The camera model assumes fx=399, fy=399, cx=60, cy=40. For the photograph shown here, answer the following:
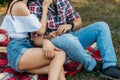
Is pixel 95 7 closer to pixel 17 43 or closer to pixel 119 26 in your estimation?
pixel 119 26

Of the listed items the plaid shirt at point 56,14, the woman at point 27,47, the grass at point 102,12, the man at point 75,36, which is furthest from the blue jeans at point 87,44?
the grass at point 102,12

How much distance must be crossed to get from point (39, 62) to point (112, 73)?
0.83 meters

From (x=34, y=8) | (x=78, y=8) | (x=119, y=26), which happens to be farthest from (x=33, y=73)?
(x=78, y=8)

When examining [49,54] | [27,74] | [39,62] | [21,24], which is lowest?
[27,74]

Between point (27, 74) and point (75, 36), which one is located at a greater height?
point (75, 36)

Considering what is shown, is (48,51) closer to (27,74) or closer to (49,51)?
(49,51)

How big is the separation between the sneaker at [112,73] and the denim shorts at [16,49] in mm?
917

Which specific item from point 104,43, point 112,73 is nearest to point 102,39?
point 104,43

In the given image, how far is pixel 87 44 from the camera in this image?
15.6 feet

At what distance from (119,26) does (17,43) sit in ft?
8.00

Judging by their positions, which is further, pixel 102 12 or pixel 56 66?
pixel 102 12

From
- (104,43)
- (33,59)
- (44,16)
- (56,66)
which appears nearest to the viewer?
(56,66)

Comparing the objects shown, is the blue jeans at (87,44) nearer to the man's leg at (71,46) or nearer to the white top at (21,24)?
the man's leg at (71,46)

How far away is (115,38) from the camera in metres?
5.84
